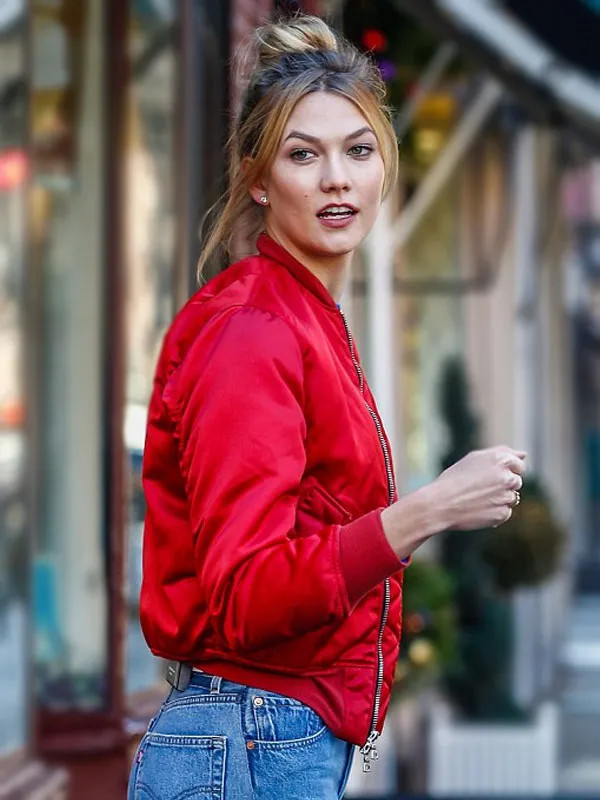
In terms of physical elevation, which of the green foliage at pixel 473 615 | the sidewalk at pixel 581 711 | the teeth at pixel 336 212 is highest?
the teeth at pixel 336 212

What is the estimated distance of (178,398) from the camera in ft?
6.45

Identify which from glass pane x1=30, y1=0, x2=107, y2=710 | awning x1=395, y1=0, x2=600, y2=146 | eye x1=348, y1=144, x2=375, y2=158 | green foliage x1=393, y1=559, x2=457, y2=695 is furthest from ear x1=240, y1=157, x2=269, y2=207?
green foliage x1=393, y1=559, x2=457, y2=695

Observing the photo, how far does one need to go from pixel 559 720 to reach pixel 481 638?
8.98 feet

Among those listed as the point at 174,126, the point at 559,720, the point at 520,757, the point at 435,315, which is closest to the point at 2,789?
the point at 174,126

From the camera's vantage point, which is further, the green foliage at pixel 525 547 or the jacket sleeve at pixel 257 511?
the green foliage at pixel 525 547

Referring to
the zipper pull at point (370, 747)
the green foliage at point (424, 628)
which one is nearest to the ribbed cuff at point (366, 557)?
the zipper pull at point (370, 747)

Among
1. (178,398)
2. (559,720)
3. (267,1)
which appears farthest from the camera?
(559,720)

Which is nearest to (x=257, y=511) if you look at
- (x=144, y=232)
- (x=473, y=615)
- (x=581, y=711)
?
(x=144, y=232)

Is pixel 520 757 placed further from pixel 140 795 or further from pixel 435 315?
pixel 140 795

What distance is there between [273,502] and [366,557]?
11 centimetres

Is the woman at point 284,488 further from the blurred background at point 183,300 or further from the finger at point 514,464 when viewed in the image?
the blurred background at point 183,300

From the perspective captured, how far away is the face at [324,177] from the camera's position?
206 cm

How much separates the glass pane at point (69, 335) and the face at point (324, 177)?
11.1ft

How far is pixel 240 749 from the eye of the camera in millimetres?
1976
